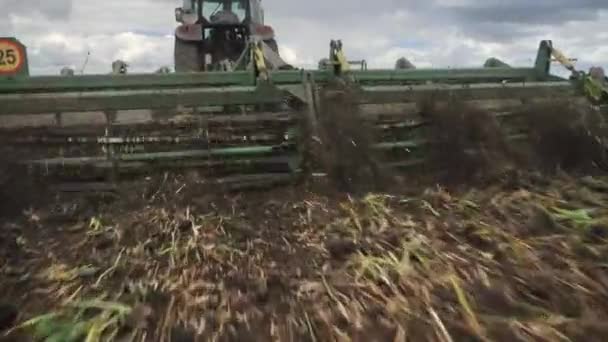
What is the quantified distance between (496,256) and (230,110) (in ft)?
10.4

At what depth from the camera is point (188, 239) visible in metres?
4.20

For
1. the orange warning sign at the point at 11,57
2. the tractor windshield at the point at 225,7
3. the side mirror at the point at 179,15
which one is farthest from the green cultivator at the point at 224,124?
the tractor windshield at the point at 225,7

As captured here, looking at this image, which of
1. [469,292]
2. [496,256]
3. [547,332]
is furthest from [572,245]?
[547,332]

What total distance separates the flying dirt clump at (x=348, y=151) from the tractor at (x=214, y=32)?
19.1ft

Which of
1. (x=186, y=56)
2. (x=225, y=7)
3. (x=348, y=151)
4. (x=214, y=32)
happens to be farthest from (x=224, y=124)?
(x=225, y=7)

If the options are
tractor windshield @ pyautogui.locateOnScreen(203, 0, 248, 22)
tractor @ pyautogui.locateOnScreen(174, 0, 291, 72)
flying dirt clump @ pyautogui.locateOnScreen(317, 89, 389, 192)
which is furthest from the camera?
tractor windshield @ pyautogui.locateOnScreen(203, 0, 248, 22)

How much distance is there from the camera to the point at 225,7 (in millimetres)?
12539

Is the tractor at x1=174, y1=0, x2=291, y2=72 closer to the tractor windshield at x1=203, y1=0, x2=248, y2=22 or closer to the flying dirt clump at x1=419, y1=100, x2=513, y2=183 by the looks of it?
the tractor windshield at x1=203, y1=0, x2=248, y2=22

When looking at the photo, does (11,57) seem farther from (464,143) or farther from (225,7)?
(225,7)

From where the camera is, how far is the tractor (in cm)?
1157

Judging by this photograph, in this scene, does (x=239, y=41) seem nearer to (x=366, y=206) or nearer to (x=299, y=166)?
(x=299, y=166)

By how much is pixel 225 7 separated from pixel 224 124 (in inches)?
283

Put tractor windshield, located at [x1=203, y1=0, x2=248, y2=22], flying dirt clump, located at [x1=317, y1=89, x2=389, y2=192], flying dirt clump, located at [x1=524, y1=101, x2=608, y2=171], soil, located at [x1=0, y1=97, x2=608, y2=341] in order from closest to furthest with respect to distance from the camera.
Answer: soil, located at [x1=0, y1=97, x2=608, y2=341] < flying dirt clump, located at [x1=317, y1=89, x2=389, y2=192] < flying dirt clump, located at [x1=524, y1=101, x2=608, y2=171] < tractor windshield, located at [x1=203, y1=0, x2=248, y2=22]

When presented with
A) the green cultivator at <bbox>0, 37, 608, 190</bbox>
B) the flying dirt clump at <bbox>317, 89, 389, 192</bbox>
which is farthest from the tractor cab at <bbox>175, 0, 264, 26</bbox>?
the flying dirt clump at <bbox>317, 89, 389, 192</bbox>
